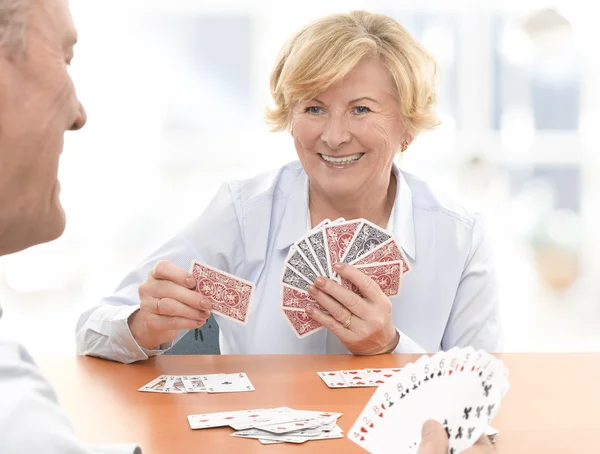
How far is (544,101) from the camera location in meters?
6.23

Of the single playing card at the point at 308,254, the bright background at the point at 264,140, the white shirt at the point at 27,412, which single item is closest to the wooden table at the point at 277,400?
the single playing card at the point at 308,254

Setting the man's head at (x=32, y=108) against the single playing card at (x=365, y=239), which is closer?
the man's head at (x=32, y=108)

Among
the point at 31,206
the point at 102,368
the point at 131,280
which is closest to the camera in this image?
the point at 31,206

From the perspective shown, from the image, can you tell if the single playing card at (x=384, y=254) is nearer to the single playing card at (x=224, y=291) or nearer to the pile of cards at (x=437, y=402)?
the single playing card at (x=224, y=291)

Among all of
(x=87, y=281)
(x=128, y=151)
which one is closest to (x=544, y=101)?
(x=128, y=151)

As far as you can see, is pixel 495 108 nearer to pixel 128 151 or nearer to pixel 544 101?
pixel 544 101

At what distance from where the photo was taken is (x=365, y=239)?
248 cm

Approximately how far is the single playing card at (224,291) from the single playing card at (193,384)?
0.24 meters

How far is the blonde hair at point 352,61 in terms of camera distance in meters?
2.60

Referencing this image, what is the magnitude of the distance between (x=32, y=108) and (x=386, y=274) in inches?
60.3

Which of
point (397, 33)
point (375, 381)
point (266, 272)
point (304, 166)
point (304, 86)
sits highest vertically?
point (397, 33)

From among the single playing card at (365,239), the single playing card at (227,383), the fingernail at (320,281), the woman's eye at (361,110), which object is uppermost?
the woman's eye at (361,110)

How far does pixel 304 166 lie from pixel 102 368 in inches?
36.4

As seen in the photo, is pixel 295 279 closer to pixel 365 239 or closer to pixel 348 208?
pixel 365 239
